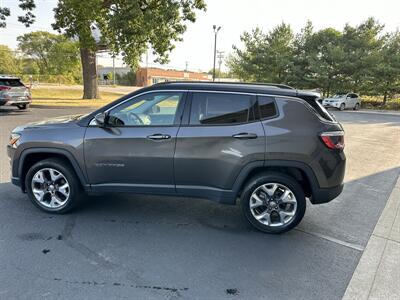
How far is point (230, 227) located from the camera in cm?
396

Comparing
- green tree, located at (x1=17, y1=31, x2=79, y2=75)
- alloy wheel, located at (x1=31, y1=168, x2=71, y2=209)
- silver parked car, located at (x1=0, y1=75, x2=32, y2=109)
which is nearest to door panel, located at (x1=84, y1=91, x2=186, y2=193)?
alloy wheel, located at (x1=31, y1=168, x2=71, y2=209)

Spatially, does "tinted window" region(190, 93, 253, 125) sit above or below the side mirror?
above

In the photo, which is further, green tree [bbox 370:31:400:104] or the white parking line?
green tree [bbox 370:31:400:104]

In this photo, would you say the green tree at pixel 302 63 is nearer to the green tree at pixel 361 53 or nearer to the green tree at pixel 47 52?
the green tree at pixel 361 53

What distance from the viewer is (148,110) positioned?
402 cm

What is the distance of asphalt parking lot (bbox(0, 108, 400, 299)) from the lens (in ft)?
8.97

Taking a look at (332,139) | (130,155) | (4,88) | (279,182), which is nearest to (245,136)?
(279,182)

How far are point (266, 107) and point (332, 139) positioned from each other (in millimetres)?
850

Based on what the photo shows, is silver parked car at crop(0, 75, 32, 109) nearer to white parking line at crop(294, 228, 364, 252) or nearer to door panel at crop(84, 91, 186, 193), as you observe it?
door panel at crop(84, 91, 186, 193)

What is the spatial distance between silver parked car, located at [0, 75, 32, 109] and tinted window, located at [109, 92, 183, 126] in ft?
42.0

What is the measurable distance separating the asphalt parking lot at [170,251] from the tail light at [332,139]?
109cm

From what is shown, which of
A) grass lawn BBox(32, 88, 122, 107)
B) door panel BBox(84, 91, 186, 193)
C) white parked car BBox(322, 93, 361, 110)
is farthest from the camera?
white parked car BBox(322, 93, 361, 110)

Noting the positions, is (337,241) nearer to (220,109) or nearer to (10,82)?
(220,109)

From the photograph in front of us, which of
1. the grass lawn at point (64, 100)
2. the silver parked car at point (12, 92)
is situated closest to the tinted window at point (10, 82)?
the silver parked car at point (12, 92)
